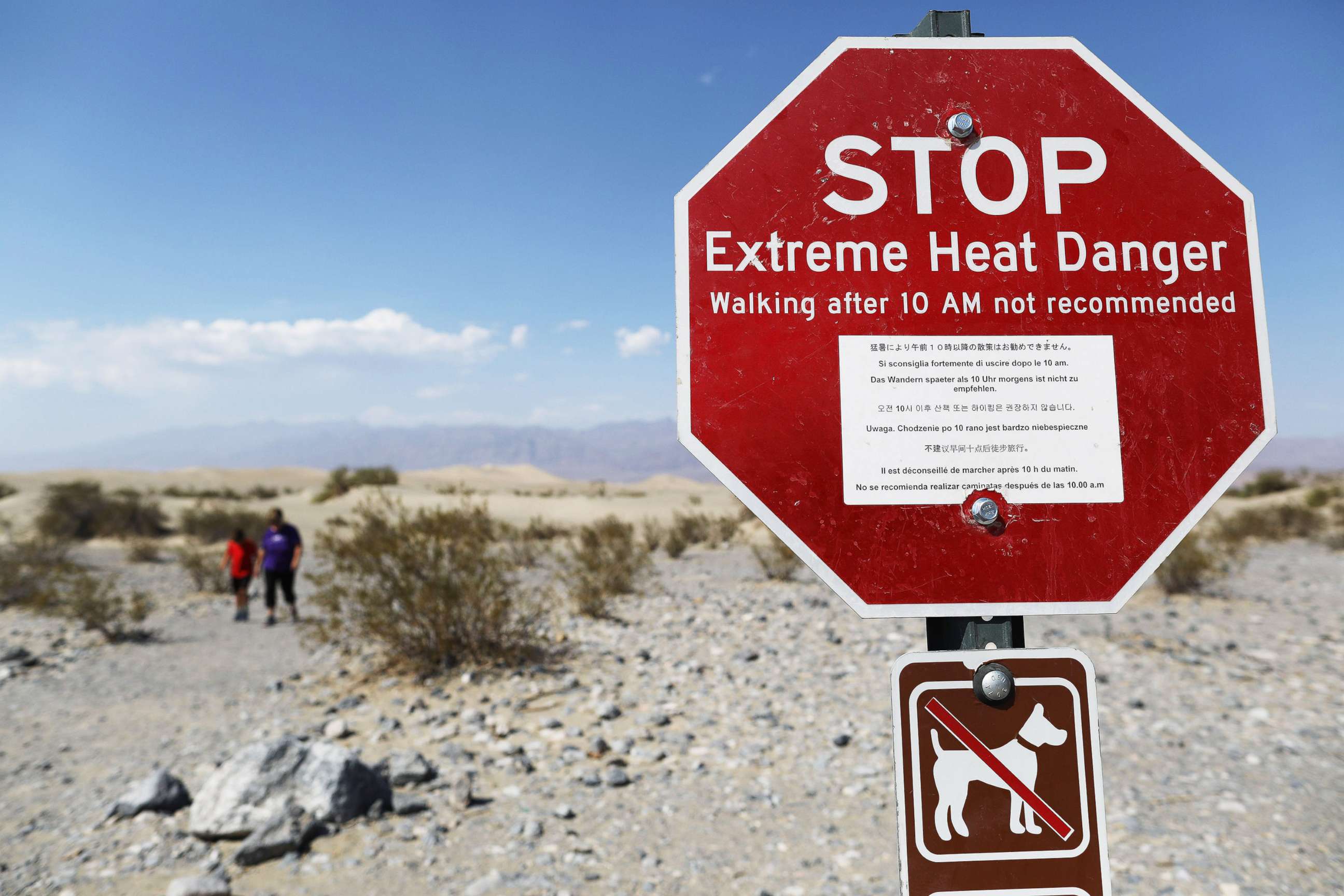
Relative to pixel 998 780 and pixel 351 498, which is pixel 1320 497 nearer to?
pixel 998 780

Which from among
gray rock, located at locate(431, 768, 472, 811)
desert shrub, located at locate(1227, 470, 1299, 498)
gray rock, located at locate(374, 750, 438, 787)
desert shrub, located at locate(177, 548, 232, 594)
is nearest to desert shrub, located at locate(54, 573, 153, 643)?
desert shrub, located at locate(177, 548, 232, 594)

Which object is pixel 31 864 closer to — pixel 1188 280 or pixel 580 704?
pixel 580 704

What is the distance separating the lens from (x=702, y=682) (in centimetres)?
621

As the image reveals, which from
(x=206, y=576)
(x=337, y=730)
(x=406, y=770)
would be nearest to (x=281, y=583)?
(x=206, y=576)

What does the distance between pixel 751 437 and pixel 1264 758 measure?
16.3ft

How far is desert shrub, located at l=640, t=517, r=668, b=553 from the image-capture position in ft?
53.8

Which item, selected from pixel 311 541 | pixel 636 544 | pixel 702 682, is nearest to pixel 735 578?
pixel 636 544

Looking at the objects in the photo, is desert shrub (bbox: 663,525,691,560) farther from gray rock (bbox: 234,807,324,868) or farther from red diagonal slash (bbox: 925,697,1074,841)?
red diagonal slash (bbox: 925,697,1074,841)

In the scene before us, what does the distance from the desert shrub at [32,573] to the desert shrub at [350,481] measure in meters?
21.1

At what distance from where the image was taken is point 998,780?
1.13 meters

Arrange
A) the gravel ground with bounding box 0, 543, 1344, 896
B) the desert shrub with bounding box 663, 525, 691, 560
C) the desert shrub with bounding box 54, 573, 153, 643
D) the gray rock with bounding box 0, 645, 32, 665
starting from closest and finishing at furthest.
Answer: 1. the gravel ground with bounding box 0, 543, 1344, 896
2. the gray rock with bounding box 0, 645, 32, 665
3. the desert shrub with bounding box 54, 573, 153, 643
4. the desert shrub with bounding box 663, 525, 691, 560

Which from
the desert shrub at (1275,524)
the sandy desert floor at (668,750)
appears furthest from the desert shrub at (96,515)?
the desert shrub at (1275,524)

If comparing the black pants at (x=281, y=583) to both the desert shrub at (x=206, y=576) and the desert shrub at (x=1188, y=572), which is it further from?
the desert shrub at (x=1188, y=572)

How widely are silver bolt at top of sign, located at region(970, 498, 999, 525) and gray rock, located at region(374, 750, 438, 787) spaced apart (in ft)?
13.2
